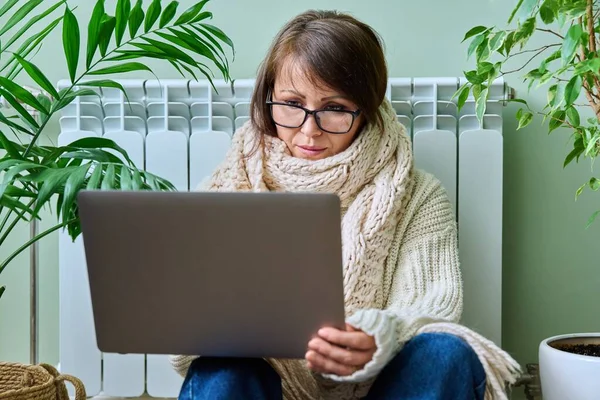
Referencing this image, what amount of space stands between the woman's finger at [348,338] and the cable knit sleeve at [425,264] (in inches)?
3.9

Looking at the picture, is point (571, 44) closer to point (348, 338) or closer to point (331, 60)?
point (331, 60)

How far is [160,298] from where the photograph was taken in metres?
0.84

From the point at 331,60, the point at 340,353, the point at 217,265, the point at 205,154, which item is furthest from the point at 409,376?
the point at 205,154

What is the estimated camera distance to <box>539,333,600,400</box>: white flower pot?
1.16 m

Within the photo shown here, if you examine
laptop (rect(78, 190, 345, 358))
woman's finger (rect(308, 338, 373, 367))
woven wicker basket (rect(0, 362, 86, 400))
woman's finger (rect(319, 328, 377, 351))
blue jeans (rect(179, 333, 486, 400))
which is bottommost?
woven wicker basket (rect(0, 362, 86, 400))

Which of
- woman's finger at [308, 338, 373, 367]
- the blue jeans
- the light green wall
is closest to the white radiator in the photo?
the light green wall

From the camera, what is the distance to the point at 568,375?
1.19 meters

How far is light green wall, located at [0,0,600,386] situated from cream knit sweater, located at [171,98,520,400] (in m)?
0.35

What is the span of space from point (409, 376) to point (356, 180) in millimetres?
424

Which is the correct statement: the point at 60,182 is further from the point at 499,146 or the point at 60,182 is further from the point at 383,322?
the point at 499,146

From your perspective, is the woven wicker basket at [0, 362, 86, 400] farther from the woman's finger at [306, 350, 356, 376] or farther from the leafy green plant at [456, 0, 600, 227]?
the leafy green plant at [456, 0, 600, 227]

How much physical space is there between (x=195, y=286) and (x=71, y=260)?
817 mm

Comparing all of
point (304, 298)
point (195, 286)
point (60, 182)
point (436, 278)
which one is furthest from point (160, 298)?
point (436, 278)

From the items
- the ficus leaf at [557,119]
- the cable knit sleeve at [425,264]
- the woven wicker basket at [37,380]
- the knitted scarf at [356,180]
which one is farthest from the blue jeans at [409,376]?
the ficus leaf at [557,119]
